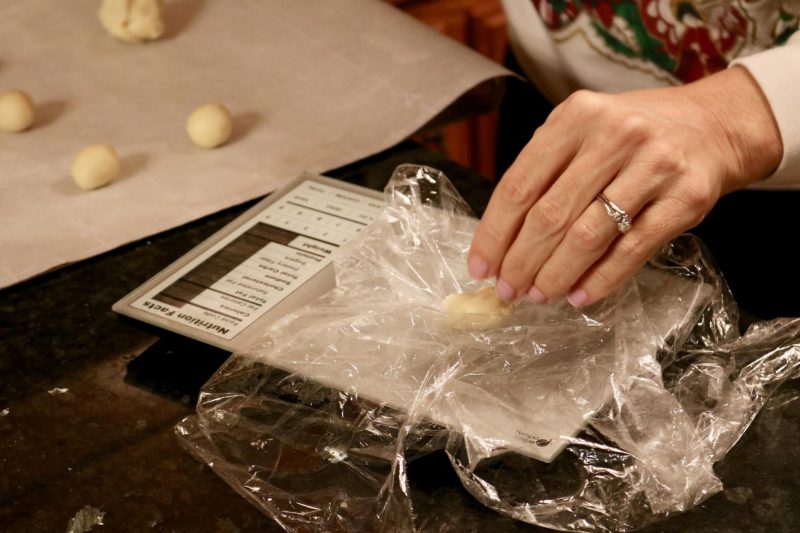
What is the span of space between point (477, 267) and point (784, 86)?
0.30m

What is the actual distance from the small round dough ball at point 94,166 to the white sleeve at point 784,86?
2.25 ft

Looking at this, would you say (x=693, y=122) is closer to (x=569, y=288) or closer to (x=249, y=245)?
(x=569, y=288)

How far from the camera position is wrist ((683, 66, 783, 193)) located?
727 millimetres

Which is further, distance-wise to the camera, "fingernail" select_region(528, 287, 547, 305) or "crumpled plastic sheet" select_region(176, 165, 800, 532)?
"fingernail" select_region(528, 287, 547, 305)

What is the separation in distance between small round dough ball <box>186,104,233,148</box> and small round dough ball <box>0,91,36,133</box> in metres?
0.21

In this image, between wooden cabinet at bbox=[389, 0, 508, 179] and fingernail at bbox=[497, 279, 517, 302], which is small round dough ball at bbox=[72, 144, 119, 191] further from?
wooden cabinet at bbox=[389, 0, 508, 179]

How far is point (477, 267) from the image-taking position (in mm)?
729

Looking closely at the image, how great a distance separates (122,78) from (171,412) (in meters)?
0.68

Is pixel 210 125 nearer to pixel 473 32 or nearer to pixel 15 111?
pixel 15 111

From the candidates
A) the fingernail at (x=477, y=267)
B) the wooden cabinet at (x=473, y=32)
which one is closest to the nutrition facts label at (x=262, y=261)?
the fingernail at (x=477, y=267)

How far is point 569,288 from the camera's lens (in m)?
0.71

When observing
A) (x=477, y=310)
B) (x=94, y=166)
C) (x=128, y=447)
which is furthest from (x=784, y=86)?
(x=94, y=166)

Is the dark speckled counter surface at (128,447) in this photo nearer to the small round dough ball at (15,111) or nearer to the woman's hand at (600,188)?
the woman's hand at (600,188)

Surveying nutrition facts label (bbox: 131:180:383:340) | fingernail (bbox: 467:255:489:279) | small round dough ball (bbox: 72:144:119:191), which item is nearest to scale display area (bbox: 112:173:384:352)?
nutrition facts label (bbox: 131:180:383:340)
